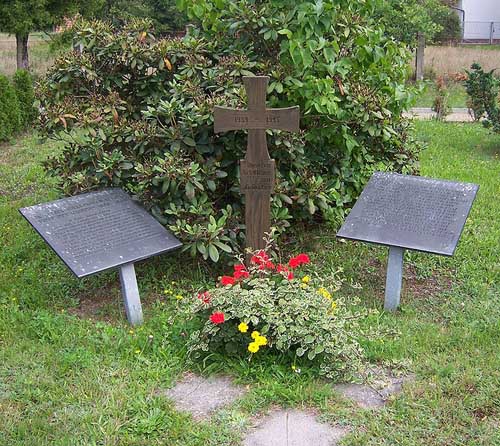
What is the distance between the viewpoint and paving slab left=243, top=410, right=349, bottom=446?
2.97m

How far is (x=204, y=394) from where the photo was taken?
11.0 ft

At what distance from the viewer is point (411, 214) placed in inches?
168

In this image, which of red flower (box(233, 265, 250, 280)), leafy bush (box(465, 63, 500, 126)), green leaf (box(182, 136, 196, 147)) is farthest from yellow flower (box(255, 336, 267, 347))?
leafy bush (box(465, 63, 500, 126))

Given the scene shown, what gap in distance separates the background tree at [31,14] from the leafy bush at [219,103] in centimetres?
898

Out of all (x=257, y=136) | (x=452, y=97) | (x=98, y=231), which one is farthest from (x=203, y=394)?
(x=452, y=97)

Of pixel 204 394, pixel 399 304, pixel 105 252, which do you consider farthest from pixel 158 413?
pixel 399 304

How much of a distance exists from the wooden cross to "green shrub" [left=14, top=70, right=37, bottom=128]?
309 inches

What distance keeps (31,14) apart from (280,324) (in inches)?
475

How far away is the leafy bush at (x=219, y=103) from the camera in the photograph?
454cm

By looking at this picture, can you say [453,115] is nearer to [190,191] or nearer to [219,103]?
[219,103]

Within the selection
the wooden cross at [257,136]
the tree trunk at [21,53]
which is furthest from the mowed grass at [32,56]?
the wooden cross at [257,136]

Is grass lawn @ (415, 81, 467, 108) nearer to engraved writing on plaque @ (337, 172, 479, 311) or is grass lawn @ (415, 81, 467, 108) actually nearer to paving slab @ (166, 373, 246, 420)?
engraved writing on plaque @ (337, 172, 479, 311)

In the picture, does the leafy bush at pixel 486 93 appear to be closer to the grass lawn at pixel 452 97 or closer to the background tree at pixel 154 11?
the grass lawn at pixel 452 97

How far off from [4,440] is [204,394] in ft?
3.13
